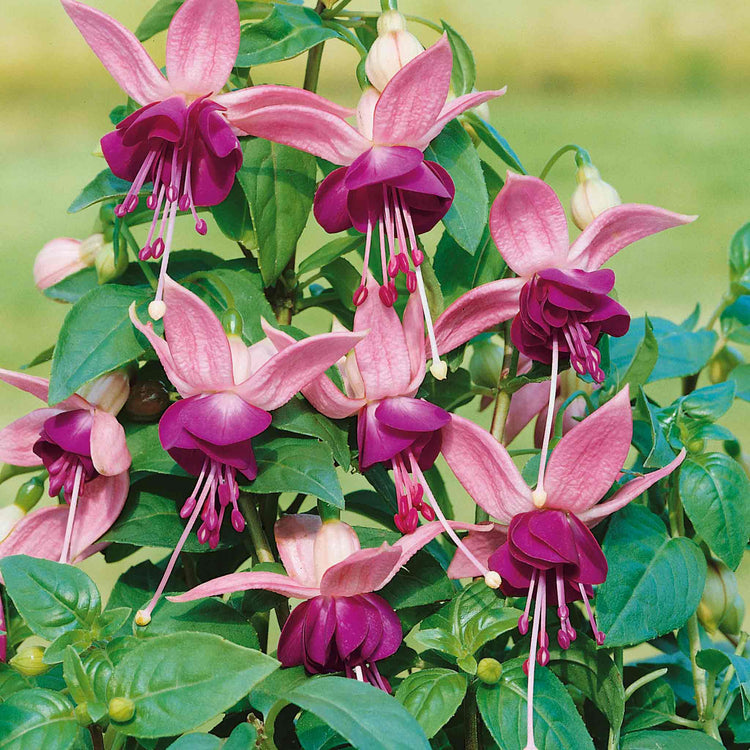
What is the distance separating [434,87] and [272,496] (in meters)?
0.34

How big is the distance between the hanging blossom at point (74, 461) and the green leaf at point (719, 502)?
42 centimetres

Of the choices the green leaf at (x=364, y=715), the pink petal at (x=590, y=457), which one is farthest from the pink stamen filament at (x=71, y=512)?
the pink petal at (x=590, y=457)

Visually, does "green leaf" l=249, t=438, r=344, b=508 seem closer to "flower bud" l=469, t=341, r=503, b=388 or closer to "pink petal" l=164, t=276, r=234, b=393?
"pink petal" l=164, t=276, r=234, b=393

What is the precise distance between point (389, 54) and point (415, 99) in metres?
0.06

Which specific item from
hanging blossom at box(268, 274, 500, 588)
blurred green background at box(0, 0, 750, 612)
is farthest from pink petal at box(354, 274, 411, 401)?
blurred green background at box(0, 0, 750, 612)

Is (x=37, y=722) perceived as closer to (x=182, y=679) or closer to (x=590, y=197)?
(x=182, y=679)

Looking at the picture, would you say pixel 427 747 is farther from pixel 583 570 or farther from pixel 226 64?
pixel 226 64

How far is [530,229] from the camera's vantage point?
667mm

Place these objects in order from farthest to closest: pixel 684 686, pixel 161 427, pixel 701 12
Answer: pixel 701 12 → pixel 684 686 → pixel 161 427

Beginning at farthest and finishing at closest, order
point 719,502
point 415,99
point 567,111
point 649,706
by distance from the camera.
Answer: point 567,111, point 649,706, point 719,502, point 415,99

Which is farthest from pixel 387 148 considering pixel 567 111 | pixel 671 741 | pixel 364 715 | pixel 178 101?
pixel 567 111

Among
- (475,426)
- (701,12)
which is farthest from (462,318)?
(701,12)

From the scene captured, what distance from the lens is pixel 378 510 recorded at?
87cm

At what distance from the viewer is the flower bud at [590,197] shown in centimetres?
75
